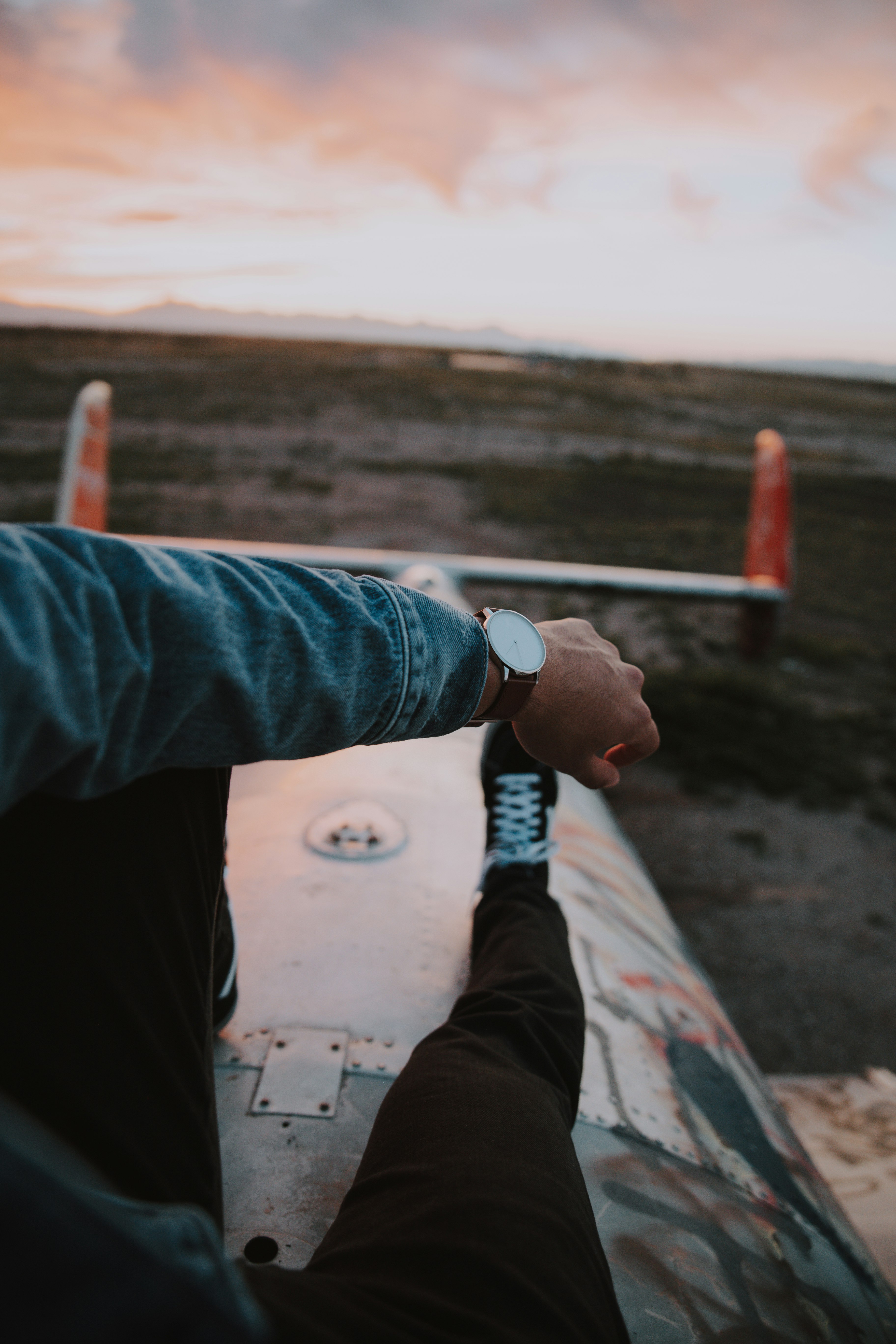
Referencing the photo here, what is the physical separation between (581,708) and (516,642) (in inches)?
6.3

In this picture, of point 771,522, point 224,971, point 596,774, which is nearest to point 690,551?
point 771,522

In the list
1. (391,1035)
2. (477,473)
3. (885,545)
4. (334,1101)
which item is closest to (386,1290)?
(334,1101)

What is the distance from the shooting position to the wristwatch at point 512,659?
112 centimetres

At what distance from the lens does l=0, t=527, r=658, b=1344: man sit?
26.1 inches

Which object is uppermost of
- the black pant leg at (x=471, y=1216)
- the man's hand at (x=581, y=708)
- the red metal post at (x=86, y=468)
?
the red metal post at (x=86, y=468)

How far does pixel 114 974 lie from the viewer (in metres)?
0.80

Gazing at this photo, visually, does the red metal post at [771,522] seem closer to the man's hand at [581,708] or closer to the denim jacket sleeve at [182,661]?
the man's hand at [581,708]

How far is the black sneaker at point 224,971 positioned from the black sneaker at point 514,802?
25.9 inches

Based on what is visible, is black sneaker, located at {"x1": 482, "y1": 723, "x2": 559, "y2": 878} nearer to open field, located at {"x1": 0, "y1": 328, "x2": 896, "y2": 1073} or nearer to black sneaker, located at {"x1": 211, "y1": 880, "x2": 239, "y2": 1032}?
black sneaker, located at {"x1": 211, "y1": 880, "x2": 239, "y2": 1032}

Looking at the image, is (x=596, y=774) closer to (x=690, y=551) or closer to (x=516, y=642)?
(x=516, y=642)

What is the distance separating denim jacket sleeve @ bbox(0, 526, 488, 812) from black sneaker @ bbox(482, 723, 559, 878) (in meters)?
0.98

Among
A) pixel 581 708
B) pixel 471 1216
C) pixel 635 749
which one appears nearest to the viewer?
pixel 471 1216

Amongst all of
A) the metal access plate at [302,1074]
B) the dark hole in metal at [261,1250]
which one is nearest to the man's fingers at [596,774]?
the metal access plate at [302,1074]

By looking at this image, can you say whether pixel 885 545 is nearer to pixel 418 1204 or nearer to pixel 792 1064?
pixel 792 1064
